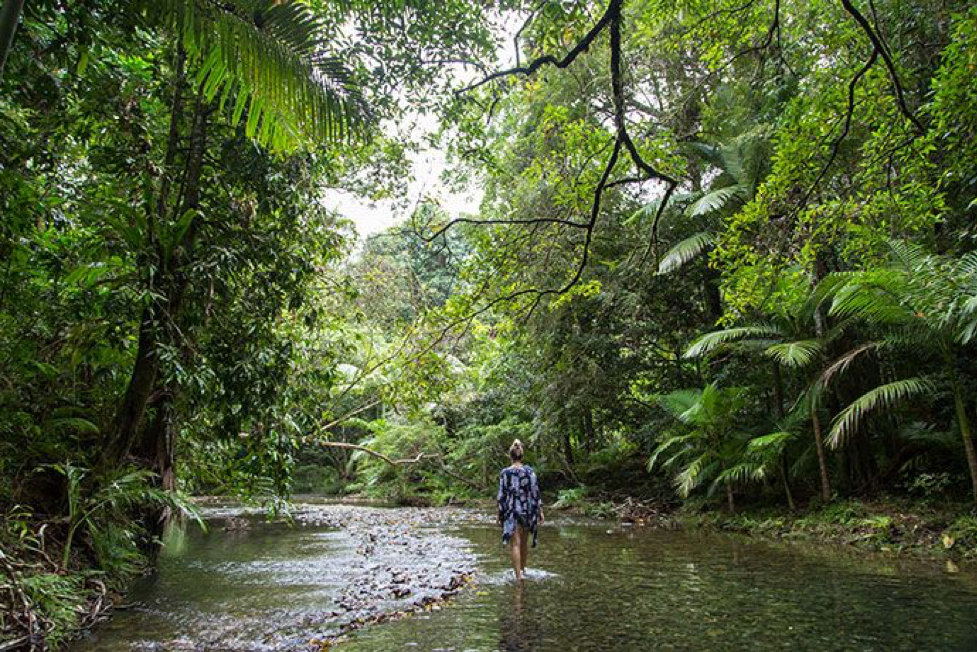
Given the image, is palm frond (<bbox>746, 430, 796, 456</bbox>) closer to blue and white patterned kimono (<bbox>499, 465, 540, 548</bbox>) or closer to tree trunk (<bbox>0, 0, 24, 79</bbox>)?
blue and white patterned kimono (<bbox>499, 465, 540, 548</bbox>)

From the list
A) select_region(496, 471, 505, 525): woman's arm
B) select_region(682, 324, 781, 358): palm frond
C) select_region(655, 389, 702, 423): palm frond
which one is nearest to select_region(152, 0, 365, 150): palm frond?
select_region(496, 471, 505, 525): woman's arm

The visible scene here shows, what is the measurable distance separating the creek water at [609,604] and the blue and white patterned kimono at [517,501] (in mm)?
594

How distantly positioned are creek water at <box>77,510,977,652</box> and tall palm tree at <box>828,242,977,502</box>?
2192 millimetres

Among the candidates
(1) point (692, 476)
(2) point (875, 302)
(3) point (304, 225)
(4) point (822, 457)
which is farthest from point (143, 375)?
(4) point (822, 457)

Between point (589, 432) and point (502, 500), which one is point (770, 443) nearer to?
point (502, 500)

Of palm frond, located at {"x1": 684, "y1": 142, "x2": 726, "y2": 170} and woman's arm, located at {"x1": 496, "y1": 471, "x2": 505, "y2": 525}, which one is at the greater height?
palm frond, located at {"x1": 684, "y1": 142, "x2": 726, "y2": 170}

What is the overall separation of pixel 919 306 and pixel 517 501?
5.66 meters

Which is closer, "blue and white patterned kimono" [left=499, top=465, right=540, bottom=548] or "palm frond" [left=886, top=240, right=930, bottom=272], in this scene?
"blue and white patterned kimono" [left=499, top=465, right=540, bottom=548]

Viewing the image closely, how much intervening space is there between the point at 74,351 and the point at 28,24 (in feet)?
8.66

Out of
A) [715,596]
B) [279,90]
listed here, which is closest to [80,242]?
[279,90]

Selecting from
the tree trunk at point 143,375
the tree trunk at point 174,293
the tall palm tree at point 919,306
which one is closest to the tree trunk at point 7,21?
the tree trunk at point 143,375

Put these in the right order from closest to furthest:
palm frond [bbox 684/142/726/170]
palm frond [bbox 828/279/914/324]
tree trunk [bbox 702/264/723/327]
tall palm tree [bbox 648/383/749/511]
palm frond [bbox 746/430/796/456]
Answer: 1. palm frond [bbox 828/279/914/324]
2. palm frond [bbox 746/430/796/456]
3. tall palm tree [bbox 648/383/749/511]
4. palm frond [bbox 684/142/726/170]
5. tree trunk [bbox 702/264/723/327]

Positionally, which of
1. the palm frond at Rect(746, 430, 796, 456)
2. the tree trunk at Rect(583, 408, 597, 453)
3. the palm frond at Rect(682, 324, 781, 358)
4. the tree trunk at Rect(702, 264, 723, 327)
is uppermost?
the tree trunk at Rect(702, 264, 723, 327)

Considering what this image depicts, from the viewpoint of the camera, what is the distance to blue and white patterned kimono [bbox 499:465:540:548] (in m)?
6.85
